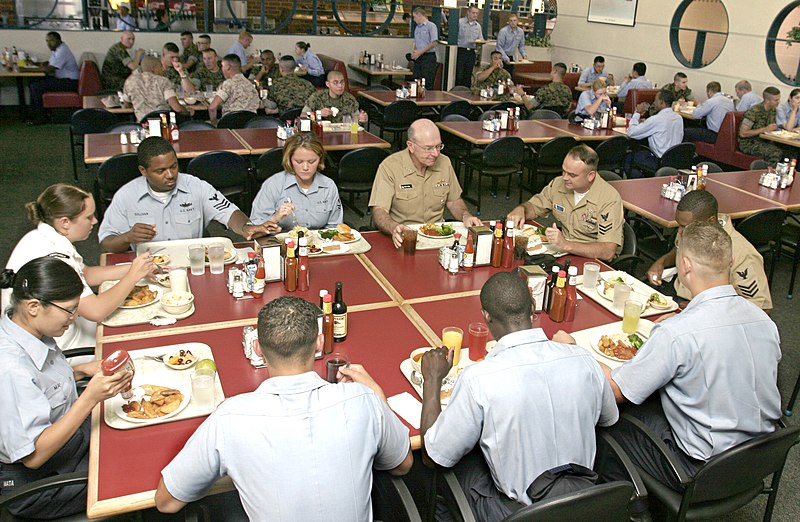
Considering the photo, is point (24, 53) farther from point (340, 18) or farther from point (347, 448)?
point (347, 448)

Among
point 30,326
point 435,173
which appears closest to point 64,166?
point 435,173

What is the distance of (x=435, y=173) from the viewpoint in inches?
186

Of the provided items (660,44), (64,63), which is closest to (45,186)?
(64,63)

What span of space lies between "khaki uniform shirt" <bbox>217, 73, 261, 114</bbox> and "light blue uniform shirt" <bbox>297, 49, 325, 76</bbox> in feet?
11.4

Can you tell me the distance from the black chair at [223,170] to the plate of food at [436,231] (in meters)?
2.42

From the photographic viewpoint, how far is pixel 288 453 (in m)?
1.83

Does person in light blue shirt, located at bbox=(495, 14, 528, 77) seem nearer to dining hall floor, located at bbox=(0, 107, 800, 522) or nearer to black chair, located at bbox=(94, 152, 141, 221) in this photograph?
dining hall floor, located at bbox=(0, 107, 800, 522)

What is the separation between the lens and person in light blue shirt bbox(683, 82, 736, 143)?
9508mm


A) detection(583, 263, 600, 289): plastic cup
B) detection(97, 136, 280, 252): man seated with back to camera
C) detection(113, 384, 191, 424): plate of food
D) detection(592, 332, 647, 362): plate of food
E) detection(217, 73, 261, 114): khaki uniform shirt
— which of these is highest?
detection(217, 73, 261, 114): khaki uniform shirt

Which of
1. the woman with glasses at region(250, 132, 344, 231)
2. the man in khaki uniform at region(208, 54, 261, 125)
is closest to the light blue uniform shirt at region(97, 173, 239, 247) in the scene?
the woman with glasses at region(250, 132, 344, 231)

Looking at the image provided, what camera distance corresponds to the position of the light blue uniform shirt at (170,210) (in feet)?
12.8

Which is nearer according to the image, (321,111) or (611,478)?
(611,478)

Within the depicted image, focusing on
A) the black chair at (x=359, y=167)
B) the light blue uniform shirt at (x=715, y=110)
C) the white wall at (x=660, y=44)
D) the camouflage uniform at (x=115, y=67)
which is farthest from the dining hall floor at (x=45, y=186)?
the white wall at (x=660, y=44)

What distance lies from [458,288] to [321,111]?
4243 millimetres
